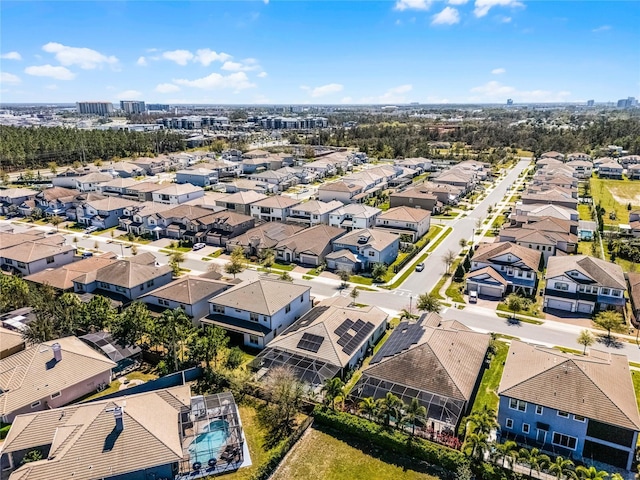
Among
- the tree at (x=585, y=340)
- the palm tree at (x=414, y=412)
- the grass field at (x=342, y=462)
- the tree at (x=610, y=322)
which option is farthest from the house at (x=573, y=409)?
the tree at (x=610, y=322)

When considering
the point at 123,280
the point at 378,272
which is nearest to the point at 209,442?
the point at 123,280

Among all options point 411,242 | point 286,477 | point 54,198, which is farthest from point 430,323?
point 54,198

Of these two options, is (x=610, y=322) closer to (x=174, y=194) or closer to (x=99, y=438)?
(x=99, y=438)

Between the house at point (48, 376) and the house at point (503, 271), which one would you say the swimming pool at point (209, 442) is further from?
the house at point (503, 271)

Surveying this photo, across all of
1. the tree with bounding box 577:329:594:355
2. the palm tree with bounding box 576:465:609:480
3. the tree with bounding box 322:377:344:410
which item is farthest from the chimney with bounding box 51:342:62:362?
the tree with bounding box 577:329:594:355

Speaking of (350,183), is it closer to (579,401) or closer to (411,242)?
(411,242)
